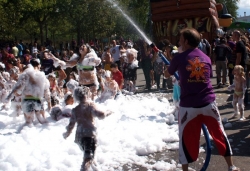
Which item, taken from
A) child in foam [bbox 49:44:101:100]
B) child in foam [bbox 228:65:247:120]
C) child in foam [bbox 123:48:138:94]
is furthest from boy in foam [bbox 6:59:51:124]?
child in foam [bbox 123:48:138:94]

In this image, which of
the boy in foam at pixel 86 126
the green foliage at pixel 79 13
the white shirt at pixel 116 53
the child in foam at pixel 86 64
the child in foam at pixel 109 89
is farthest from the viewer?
the green foliage at pixel 79 13

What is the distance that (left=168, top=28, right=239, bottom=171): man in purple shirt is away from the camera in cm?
417

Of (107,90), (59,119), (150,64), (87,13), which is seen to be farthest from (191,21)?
(59,119)

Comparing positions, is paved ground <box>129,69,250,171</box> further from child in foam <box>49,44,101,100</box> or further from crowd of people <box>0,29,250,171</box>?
child in foam <box>49,44,101,100</box>

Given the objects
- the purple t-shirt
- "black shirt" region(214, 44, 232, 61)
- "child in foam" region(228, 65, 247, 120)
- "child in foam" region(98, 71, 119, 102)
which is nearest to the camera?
the purple t-shirt

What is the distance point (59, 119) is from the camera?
25.2 ft

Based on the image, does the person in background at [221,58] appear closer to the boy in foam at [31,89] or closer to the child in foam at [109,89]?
the child in foam at [109,89]

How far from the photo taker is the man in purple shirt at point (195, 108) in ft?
13.7

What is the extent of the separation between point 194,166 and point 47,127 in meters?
3.23

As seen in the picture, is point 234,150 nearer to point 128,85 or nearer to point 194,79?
point 194,79

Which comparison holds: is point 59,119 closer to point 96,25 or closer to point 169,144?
point 169,144

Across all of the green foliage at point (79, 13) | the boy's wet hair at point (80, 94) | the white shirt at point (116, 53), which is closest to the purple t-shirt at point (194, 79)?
the boy's wet hair at point (80, 94)

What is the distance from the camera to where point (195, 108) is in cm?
417

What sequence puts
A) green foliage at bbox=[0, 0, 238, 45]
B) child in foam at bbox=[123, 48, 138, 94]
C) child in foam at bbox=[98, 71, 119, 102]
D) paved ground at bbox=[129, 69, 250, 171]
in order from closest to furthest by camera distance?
paved ground at bbox=[129, 69, 250, 171] < child in foam at bbox=[98, 71, 119, 102] < child in foam at bbox=[123, 48, 138, 94] < green foliage at bbox=[0, 0, 238, 45]
